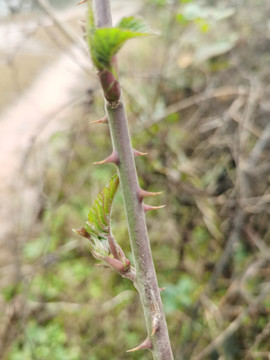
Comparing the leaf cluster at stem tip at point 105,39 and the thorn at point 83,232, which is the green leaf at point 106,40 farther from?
the thorn at point 83,232

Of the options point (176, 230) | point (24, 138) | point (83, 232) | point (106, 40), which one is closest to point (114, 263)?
point (83, 232)

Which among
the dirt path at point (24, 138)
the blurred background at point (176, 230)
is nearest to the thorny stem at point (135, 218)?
the blurred background at point (176, 230)

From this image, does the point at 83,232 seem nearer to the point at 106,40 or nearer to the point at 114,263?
the point at 114,263

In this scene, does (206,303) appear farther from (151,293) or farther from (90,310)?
(151,293)

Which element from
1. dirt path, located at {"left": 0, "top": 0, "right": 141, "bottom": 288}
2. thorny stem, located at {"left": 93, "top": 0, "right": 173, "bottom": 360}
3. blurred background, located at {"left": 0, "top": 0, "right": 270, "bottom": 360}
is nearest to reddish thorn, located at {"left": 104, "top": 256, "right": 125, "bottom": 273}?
thorny stem, located at {"left": 93, "top": 0, "right": 173, "bottom": 360}

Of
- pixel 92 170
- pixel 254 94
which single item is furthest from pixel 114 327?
pixel 254 94

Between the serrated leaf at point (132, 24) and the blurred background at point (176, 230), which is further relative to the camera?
the blurred background at point (176, 230)
